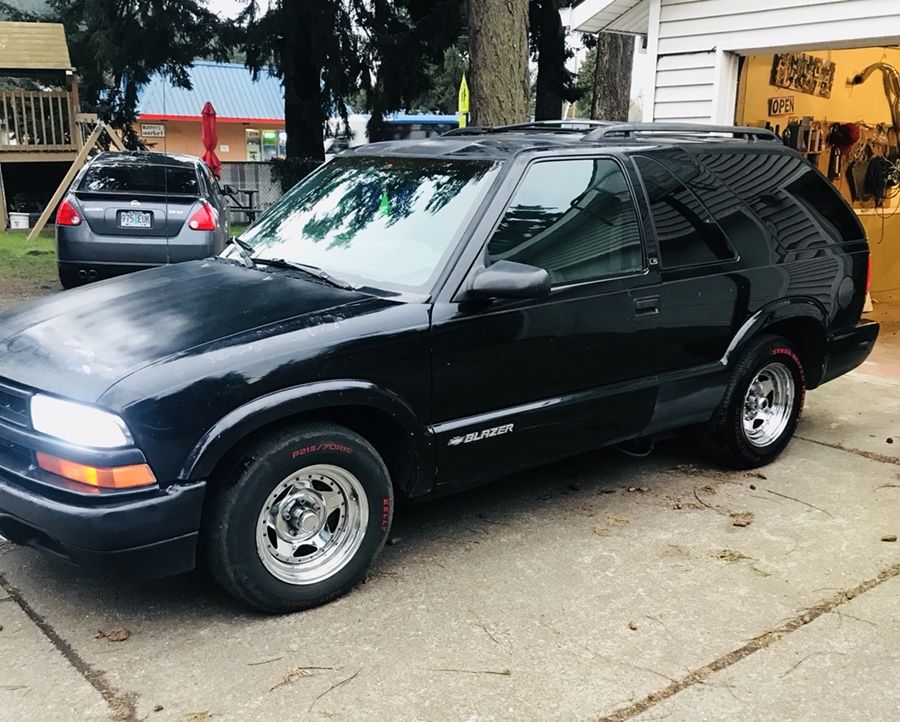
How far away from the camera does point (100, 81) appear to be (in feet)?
71.5

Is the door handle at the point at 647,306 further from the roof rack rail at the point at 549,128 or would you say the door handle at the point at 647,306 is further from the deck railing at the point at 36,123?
the deck railing at the point at 36,123

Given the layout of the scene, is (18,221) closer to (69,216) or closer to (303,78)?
(303,78)

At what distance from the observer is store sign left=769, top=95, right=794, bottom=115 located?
10.2 m

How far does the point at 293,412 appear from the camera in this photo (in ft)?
11.2

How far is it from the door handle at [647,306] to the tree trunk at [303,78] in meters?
13.5

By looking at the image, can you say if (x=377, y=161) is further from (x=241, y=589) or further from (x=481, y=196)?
(x=241, y=589)

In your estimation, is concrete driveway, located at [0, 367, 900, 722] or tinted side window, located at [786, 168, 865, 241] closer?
concrete driveway, located at [0, 367, 900, 722]

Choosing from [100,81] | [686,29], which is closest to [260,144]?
[100,81]

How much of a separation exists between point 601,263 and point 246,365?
186cm

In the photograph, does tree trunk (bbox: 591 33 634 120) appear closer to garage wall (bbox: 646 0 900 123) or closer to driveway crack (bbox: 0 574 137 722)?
garage wall (bbox: 646 0 900 123)

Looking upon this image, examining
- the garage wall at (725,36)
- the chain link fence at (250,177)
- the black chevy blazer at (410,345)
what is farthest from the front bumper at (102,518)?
the chain link fence at (250,177)

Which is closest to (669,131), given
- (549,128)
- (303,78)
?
(549,128)

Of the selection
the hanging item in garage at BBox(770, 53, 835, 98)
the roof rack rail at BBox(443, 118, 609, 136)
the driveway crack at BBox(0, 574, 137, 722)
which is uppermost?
the hanging item in garage at BBox(770, 53, 835, 98)

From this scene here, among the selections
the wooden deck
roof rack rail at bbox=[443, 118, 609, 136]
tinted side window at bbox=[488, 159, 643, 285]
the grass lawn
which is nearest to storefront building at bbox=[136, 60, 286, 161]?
the wooden deck
